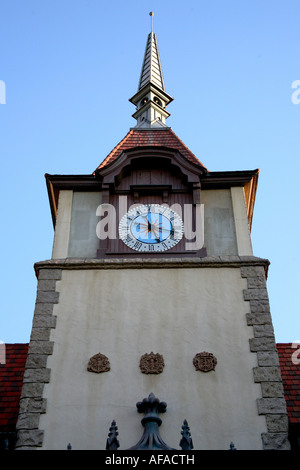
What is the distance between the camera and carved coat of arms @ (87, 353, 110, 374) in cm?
1062

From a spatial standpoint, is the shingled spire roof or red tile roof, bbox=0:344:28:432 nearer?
red tile roof, bbox=0:344:28:432

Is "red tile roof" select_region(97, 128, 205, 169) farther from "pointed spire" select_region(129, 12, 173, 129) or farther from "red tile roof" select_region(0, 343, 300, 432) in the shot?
"red tile roof" select_region(0, 343, 300, 432)

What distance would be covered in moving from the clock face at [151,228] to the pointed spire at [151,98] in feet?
12.9

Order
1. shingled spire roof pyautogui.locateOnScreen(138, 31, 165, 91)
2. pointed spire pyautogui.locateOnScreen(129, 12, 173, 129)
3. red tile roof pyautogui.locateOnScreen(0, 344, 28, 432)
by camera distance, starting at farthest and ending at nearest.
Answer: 1. shingled spire roof pyautogui.locateOnScreen(138, 31, 165, 91)
2. pointed spire pyautogui.locateOnScreen(129, 12, 173, 129)
3. red tile roof pyautogui.locateOnScreen(0, 344, 28, 432)

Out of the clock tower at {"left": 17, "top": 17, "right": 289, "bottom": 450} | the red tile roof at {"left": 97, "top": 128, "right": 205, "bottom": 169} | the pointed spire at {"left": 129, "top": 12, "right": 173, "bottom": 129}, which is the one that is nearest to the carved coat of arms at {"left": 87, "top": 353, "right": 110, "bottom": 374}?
the clock tower at {"left": 17, "top": 17, "right": 289, "bottom": 450}

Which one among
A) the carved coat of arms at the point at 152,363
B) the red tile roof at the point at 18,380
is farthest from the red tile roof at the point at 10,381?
the carved coat of arms at the point at 152,363

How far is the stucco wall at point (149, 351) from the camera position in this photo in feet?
32.6

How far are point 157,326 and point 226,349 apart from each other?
3.94 feet

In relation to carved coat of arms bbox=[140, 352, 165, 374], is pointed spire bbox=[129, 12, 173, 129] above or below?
above

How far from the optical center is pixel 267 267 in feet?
40.0

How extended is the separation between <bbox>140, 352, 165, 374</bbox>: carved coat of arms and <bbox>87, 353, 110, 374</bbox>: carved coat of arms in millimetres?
559

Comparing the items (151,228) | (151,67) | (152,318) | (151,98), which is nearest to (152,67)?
(151,67)

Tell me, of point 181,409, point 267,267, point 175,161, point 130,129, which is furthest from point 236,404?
point 130,129

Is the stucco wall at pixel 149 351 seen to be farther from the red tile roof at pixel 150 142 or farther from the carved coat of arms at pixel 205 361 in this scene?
the red tile roof at pixel 150 142
